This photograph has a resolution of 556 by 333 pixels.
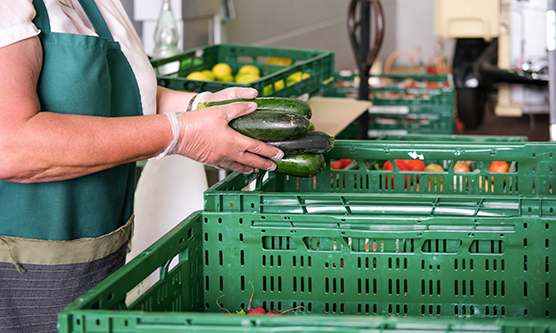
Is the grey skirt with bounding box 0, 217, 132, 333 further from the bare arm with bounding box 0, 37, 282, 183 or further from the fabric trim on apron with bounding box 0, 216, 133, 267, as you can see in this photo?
the bare arm with bounding box 0, 37, 282, 183

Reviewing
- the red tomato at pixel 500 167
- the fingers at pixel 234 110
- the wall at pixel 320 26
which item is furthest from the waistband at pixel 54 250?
the wall at pixel 320 26

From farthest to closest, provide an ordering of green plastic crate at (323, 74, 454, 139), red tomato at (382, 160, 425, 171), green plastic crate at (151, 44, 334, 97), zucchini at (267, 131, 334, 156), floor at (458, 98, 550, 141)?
floor at (458, 98, 550, 141) < green plastic crate at (323, 74, 454, 139) < green plastic crate at (151, 44, 334, 97) < red tomato at (382, 160, 425, 171) < zucchini at (267, 131, 334, 156)

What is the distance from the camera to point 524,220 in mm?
1181

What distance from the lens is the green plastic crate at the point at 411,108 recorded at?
3.65 meters

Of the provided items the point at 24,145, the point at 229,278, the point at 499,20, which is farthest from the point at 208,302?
the point at 499,20

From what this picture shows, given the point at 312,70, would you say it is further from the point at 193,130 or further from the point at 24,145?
the point at 24,145

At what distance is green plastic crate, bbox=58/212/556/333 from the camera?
1187mm

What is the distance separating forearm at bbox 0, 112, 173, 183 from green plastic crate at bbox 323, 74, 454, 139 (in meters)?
2.33

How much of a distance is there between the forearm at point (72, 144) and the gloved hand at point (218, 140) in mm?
42

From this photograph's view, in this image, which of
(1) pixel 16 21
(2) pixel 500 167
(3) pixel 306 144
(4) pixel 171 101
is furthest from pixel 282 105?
(2) pixel 500 167

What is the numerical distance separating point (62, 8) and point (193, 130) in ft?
1.26

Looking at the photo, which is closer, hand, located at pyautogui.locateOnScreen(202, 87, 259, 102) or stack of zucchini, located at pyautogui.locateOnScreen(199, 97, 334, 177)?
stack of zucchini, located at pyautogui.locateOnScreen(199, 97, 334, 177)

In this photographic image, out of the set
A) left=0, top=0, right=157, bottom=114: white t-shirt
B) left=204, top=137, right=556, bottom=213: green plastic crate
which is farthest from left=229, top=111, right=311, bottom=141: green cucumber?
left=0, top=0, right=157, bottom=114: white t-shirt

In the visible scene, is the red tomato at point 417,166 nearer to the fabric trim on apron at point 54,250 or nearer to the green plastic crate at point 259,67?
the green plastic crate at point 259,67
